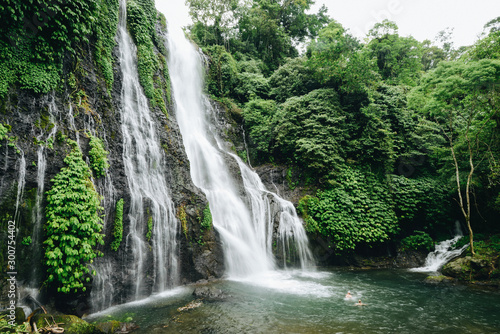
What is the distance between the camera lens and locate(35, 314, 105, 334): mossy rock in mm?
4859

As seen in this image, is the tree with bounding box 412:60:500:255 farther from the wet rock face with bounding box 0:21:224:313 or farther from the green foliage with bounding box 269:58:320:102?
the wet rock face with bounding box 0:21:224:313

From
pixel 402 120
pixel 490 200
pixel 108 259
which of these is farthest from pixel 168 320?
pixel 402 120

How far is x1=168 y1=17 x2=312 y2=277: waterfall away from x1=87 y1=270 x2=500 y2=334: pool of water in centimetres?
151

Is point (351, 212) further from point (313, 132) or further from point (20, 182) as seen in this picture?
point (20, 182)

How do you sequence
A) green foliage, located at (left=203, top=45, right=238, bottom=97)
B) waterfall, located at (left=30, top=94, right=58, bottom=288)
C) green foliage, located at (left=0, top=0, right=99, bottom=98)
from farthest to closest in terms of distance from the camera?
green foliage, located at (left=203, top=45, right=238, bottom=97), green foliage, located at (left=0, top=0, right=99, bottom=98), waterfall, located at (left=30, top=94, right=58, bottom=288)

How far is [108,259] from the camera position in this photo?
23.2 feet

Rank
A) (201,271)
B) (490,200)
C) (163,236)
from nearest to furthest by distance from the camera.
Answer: (163,236)
(201,271)
(490,200)

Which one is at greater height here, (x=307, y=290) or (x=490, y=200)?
(x=490, y=200)

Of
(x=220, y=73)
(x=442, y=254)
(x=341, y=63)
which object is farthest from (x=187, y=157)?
(x=442, y=254)

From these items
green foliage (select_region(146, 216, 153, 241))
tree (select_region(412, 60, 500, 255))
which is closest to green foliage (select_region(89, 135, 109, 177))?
green foliage (select_region(146, 216, 153, 241))

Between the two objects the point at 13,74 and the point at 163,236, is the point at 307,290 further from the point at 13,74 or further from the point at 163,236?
the point at 13,74

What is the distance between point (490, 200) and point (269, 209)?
10572 mm

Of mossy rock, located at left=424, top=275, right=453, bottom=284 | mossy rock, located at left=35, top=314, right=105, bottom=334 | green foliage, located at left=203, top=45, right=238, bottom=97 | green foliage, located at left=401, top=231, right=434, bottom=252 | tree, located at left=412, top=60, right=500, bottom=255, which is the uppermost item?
green foliage, located at left=203, top=45, right=238, bottom=97

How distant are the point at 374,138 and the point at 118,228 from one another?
1355 centimetres
